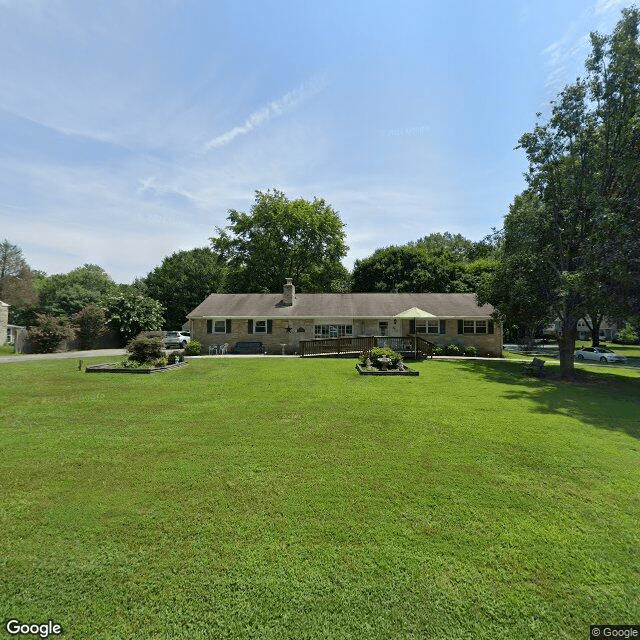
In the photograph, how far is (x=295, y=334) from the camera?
85.3ft

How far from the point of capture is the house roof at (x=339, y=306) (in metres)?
25.6

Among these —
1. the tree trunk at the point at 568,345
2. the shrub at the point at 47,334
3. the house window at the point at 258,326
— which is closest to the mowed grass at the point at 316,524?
the tree trunk at the point at 568,345

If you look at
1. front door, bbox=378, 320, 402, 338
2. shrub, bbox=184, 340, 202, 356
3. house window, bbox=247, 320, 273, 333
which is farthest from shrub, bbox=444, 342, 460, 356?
shrub, bbox=184, 340, 202, 356

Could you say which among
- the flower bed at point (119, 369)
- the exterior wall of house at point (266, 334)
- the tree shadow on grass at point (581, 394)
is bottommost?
the tree shadow on grass at point (581, 394)

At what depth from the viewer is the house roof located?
25.6 metres

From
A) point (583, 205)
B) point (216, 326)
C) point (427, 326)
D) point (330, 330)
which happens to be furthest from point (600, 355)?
point (216, 326)

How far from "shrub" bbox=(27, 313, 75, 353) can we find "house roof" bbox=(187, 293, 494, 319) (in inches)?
376

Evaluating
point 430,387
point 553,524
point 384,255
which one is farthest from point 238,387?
point 384,255

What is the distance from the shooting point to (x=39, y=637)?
2613 millimetres

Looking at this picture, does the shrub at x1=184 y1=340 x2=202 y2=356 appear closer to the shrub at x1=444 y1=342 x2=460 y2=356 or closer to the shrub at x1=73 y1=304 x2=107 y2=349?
the shrub at x1=73 y1=304 x2=107 y2=349

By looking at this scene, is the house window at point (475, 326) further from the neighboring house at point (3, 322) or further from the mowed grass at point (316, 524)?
the neighboring house at point (3, 322)

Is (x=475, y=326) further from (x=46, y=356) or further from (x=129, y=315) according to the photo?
(x=46, y=356)

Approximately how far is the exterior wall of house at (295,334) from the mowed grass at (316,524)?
56.8 ft

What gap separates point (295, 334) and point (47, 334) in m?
18.6
